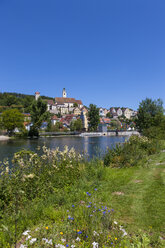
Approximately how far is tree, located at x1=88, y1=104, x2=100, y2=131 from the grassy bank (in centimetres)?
8701

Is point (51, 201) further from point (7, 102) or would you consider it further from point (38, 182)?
point (7, 102)

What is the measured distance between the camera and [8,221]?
404 cm

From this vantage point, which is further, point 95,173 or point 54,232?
point 95,173

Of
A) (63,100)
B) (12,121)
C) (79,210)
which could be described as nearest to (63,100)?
(63,100)

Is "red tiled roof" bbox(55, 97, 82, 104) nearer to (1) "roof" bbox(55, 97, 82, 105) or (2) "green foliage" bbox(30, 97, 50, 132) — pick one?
(1) "roof" bbox(55, 97, 82, 105)

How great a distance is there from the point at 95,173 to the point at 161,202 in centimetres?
358

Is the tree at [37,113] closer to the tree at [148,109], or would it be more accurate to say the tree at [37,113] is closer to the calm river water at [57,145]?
the calm river water at [57,145]

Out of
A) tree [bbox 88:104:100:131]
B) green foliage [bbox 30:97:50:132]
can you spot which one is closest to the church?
tree [bbox 88:104:100:131]

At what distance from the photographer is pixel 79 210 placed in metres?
4.36

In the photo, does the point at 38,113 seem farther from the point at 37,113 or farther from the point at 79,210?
the point at 79,210

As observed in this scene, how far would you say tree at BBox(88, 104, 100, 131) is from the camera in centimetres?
9482

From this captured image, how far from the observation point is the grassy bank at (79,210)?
334 centimetres

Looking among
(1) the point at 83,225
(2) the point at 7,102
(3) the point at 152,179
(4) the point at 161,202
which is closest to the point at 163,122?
(3) the point at 152,179

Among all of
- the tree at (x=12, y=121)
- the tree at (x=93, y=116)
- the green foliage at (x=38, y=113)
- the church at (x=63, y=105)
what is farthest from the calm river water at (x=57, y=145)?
the church at (x=63, y=105)
